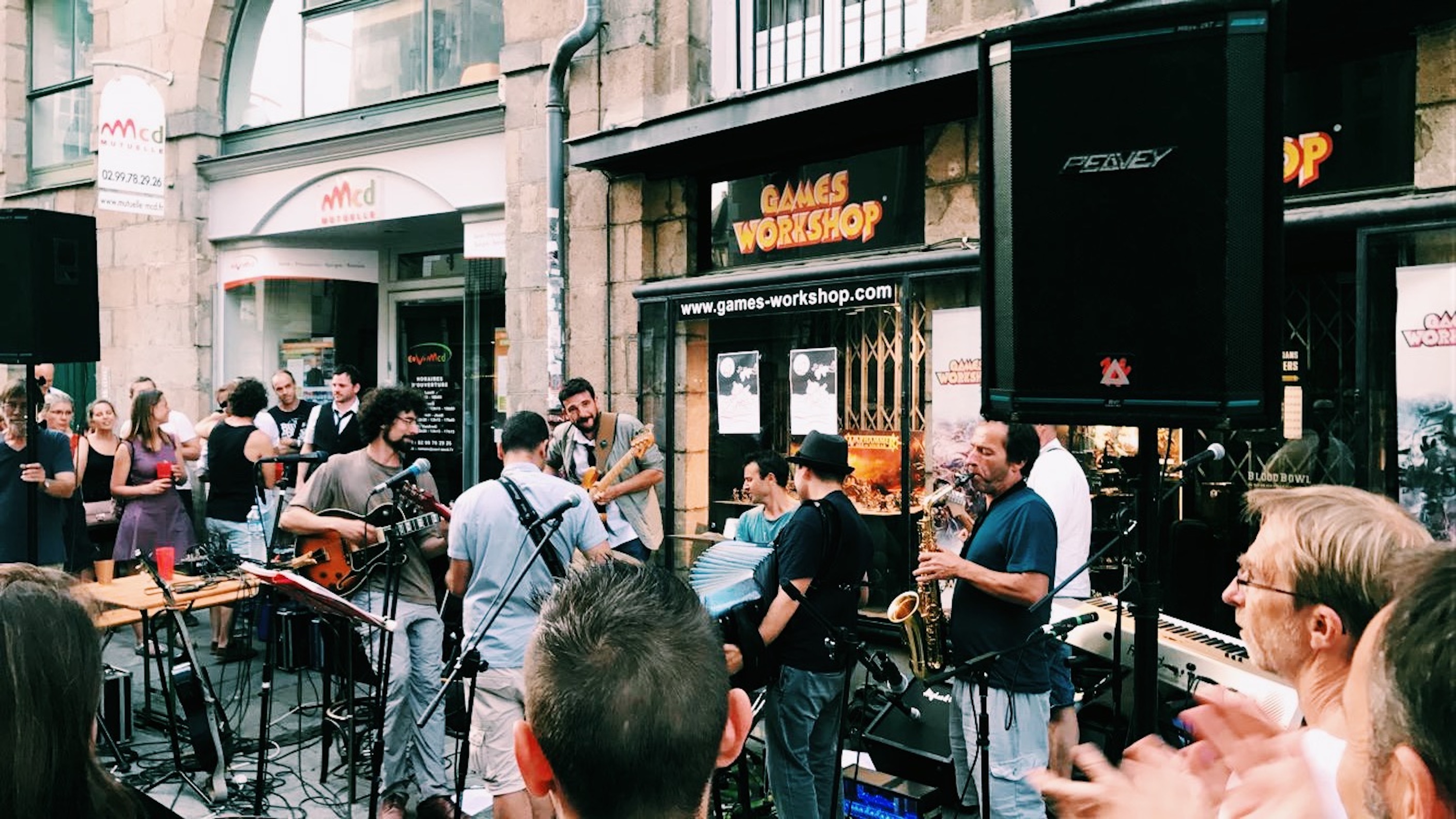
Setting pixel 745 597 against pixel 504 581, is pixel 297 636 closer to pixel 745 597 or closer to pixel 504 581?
pixel 504 581

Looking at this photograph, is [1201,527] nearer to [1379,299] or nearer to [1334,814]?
[1379,299]

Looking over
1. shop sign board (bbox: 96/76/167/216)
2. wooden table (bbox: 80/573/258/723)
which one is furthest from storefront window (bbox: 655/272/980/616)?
shop sign board (bbox: 96/76/167/216)

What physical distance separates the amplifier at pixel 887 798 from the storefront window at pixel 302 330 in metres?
9.63

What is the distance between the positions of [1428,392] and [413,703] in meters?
5.46

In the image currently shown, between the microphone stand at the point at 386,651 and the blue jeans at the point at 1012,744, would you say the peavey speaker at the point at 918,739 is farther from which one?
the microphone stand at the point at 386,651

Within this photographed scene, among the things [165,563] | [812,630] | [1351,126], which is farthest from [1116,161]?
[165,563]

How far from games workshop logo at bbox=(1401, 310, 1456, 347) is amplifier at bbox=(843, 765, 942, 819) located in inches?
135

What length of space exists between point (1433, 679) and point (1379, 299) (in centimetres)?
524

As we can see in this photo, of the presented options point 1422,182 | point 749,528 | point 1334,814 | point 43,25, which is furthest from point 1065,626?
point 43,25

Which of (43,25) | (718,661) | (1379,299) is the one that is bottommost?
(718,661)

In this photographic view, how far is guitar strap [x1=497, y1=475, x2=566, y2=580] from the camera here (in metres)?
4.57

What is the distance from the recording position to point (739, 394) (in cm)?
857

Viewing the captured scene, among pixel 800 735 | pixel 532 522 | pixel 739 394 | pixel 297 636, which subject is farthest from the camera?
pixel 739 394

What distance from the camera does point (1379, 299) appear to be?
561cm
